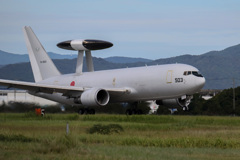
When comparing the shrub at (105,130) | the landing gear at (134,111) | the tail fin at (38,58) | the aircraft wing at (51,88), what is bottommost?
the shrub at (105,130)

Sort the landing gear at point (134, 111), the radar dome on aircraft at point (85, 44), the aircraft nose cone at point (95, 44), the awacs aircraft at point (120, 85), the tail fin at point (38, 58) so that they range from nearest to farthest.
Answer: the awacs aircraft at point (120, 85)
the landing gear at point (134, 111)
the aircraft nose cone at point (95, 44)
the radar dome on aircraft at point (85, 44)
the tail fin at point (38, 58)

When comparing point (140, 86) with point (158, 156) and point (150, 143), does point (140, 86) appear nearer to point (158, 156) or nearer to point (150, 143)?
point (150, 143)

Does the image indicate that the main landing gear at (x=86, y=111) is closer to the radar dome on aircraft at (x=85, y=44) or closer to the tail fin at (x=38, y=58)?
the radar dome on aircraft at (x=85, y=44)

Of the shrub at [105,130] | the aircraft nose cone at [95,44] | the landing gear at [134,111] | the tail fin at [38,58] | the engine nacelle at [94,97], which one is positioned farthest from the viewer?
the tail fin at [38,58]

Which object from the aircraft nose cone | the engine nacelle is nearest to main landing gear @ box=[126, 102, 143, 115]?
the engine nacelle

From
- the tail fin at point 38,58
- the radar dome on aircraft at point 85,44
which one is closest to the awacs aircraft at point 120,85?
the radar dome on aircraft at point 85,44

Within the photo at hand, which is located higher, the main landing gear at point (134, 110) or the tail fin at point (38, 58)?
the tail fin at point (38, 58)

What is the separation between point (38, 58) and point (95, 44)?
8008mm

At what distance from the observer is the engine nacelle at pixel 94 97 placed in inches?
1640

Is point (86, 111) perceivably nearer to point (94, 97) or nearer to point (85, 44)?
point (94, 97)

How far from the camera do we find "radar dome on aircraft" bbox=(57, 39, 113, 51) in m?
49.0

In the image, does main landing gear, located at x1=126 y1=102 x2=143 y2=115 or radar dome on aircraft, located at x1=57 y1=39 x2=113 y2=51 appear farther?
radar dome on aircraft, located at x1=57 y1=39 x2=113 y2=51

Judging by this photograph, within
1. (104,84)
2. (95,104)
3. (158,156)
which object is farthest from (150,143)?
(104,84)

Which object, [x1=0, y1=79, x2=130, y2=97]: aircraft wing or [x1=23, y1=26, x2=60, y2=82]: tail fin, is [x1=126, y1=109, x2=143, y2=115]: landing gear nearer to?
[x1=0, y1=79, x2=130, y2=97]: aircraft wing
